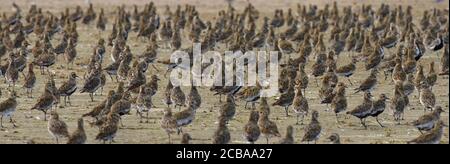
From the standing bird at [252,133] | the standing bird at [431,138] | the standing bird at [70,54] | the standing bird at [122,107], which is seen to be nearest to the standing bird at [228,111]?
the standing bird at [122,107]

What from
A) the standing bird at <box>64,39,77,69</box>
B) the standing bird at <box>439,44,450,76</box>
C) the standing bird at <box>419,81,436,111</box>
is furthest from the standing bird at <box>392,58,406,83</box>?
the standing bird at <box>64,39,77,69</box>

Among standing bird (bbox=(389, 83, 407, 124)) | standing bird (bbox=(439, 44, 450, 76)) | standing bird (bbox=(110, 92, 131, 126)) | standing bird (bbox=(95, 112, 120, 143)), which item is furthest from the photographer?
standing bird (bbox=(439, 44, 450, 76))

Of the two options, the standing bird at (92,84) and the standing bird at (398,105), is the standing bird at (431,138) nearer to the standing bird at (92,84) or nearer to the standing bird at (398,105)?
the standing bird at (398,105)

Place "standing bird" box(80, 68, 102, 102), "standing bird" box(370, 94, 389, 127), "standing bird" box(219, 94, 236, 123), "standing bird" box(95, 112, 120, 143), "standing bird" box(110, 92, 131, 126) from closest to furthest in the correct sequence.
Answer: "standing bird" box(95, 112, 120, 143) → "standing bird" box(110, 92, 131, 126) → "standing bird" box(219, 94, 236, 123) → "standing bird" box(370, 94, 389, 127) → "standing bird" box(80, 68, 102, 102)

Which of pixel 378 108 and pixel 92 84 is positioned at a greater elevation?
pixel 92 84

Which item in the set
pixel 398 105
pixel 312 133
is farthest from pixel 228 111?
pixel 398 105

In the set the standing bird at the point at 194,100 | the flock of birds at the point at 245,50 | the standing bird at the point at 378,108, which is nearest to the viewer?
the flock of birds at the point at 245,50

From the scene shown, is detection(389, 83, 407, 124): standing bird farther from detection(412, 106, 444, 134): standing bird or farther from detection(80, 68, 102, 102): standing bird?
detection(80, 68, 102, 102): standing bird

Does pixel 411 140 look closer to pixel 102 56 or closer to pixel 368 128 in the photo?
pixel 368 128

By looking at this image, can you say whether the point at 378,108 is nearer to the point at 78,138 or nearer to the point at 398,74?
the point at 398,74
